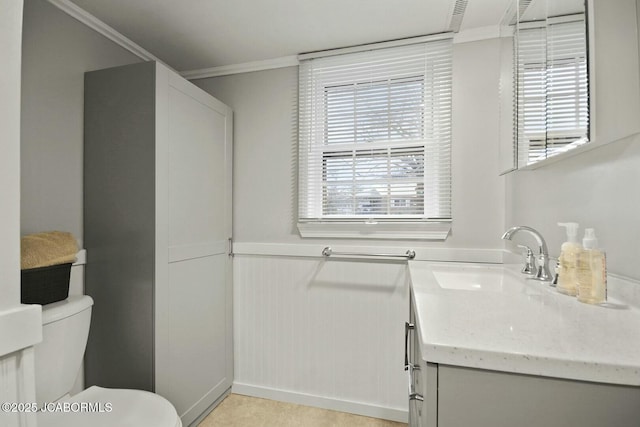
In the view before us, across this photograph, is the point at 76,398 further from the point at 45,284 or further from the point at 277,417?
the point at 277,417

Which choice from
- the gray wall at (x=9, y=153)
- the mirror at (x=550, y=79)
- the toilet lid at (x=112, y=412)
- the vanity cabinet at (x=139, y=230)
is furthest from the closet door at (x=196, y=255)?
the mirror at (x=550, y=79)

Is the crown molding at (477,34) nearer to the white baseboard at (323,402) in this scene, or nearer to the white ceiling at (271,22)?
the white ceiling at (271,22)

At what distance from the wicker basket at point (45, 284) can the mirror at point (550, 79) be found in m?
1.92

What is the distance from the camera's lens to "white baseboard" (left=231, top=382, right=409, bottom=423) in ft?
6.07

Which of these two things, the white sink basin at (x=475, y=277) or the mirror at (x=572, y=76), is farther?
the white sink basin at (x=475, y=277)

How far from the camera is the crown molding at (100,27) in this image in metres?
1.54

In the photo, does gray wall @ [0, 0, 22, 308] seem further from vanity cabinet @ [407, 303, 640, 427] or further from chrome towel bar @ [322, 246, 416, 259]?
chrome towel bar @ [322, 246, 416, 259]

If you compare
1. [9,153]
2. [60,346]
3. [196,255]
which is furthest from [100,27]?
[60,346]

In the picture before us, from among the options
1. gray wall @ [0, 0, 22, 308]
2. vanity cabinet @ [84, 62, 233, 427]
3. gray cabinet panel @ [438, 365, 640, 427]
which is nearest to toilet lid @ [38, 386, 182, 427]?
vanity cabinet @ [84, 62, 233, 427]

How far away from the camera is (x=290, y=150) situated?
2107mm

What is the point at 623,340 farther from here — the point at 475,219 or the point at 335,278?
the point at 335,278

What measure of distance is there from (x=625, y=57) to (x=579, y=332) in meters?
0.70

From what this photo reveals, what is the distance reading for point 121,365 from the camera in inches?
61.1

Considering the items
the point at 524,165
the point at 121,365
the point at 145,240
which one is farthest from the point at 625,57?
the point at 121,365
